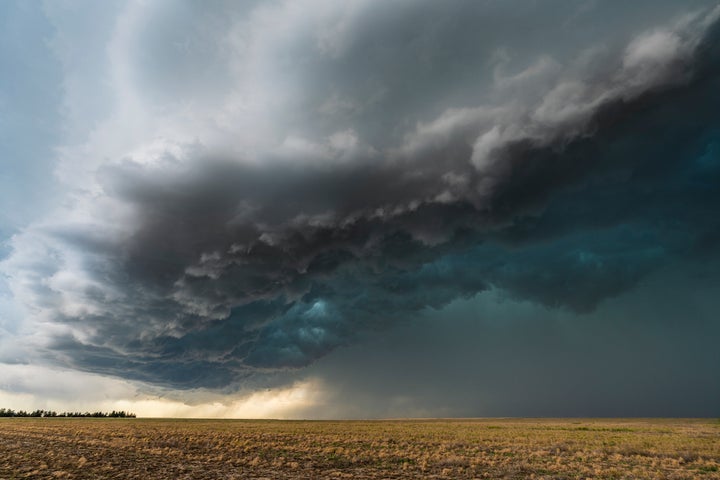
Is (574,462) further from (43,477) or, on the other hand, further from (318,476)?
(43,477)

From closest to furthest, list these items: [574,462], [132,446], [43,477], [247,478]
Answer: [43,477]
[247,478]
[574,462]
[132,446]

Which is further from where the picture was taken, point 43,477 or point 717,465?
point 717,465

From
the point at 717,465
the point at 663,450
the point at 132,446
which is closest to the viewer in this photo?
the point at 717,465

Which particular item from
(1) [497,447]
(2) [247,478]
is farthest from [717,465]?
(2) [247,478]

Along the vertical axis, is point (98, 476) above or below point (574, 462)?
above

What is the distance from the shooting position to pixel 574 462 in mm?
31734

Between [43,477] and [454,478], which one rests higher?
[43,477]

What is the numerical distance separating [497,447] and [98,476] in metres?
36.5

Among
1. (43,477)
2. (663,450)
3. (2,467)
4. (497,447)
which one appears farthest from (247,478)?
(663,450)

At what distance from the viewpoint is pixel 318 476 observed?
2597cm

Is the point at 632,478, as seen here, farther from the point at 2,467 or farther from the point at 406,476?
the point at 2,467

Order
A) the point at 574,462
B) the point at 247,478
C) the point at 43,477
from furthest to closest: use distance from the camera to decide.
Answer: the point at 574,462 → the point at 247,478 → the point at 43,477

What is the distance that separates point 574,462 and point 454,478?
12828mm

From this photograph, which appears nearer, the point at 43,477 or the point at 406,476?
the point at 43,477
